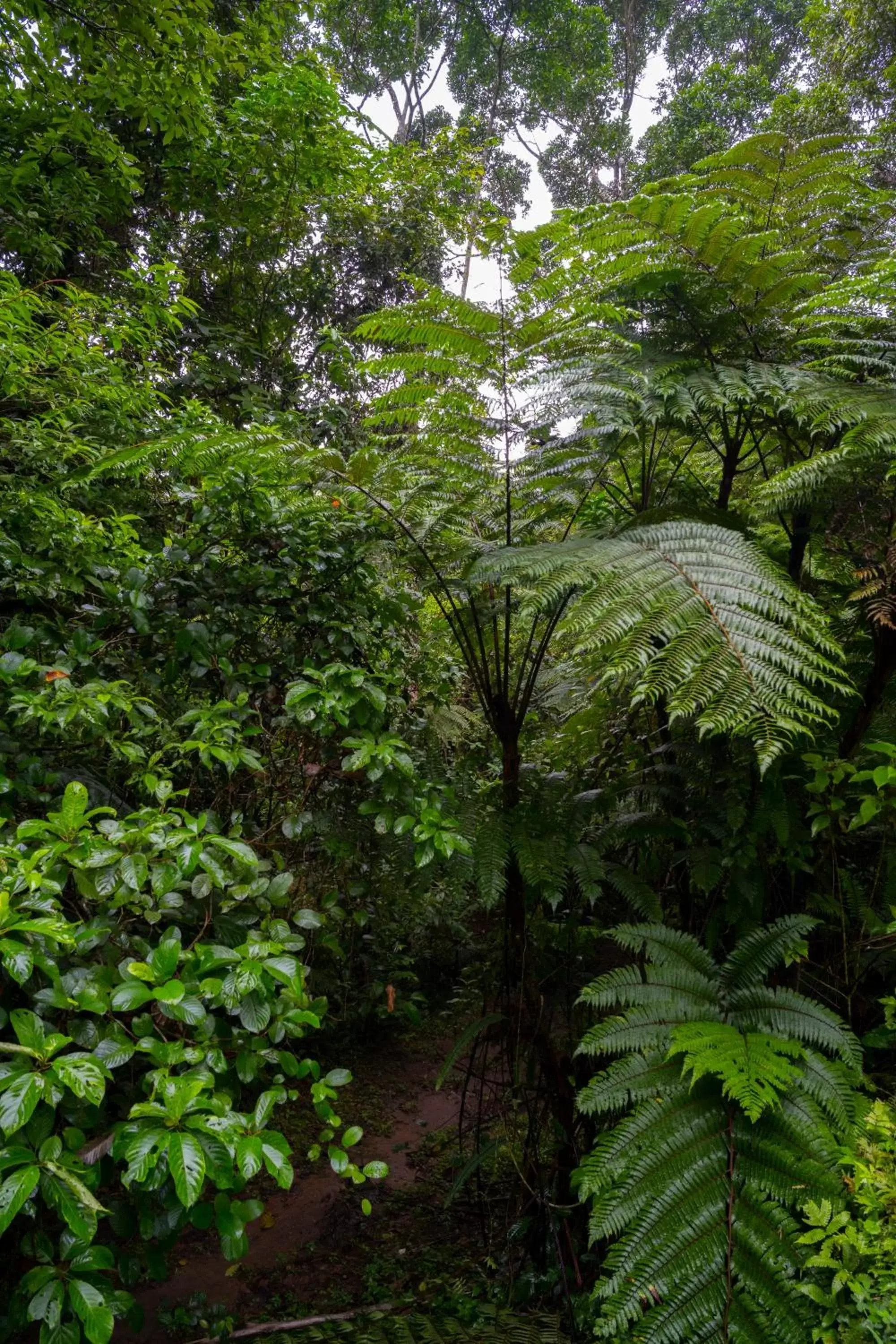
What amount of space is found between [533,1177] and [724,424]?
207 cm

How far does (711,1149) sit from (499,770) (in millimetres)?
1303

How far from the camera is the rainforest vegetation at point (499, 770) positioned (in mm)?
1142

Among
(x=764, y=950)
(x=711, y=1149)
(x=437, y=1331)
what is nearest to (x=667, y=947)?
(x=764, y=950)

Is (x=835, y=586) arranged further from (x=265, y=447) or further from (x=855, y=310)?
(x=265, y=447)

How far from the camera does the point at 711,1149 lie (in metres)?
1.28

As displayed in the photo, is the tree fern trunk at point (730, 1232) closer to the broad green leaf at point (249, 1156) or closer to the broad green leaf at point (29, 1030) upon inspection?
the broad green leaf at point (249, 1156)

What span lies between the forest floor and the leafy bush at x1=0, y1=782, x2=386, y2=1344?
4.44ft

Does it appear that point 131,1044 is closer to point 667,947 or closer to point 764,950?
point 667,947

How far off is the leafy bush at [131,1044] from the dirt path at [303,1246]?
1413mm

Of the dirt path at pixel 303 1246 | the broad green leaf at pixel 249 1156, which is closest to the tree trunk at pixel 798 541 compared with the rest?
the broad green leaf at pixel 249 1156

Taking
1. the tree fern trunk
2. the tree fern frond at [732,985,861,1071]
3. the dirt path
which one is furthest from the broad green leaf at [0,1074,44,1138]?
the dirt path

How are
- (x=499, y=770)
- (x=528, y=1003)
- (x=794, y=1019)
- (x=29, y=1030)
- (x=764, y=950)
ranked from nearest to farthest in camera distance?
(x=29, y=1030) → (x=794, y=1019) → (x=764, y=950) → (x=528, y=1003) → (x=499, y=770)

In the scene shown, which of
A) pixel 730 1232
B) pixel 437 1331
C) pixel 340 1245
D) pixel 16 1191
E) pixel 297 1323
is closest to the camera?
pixel 16 1191

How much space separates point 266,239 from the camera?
5.97 meters
